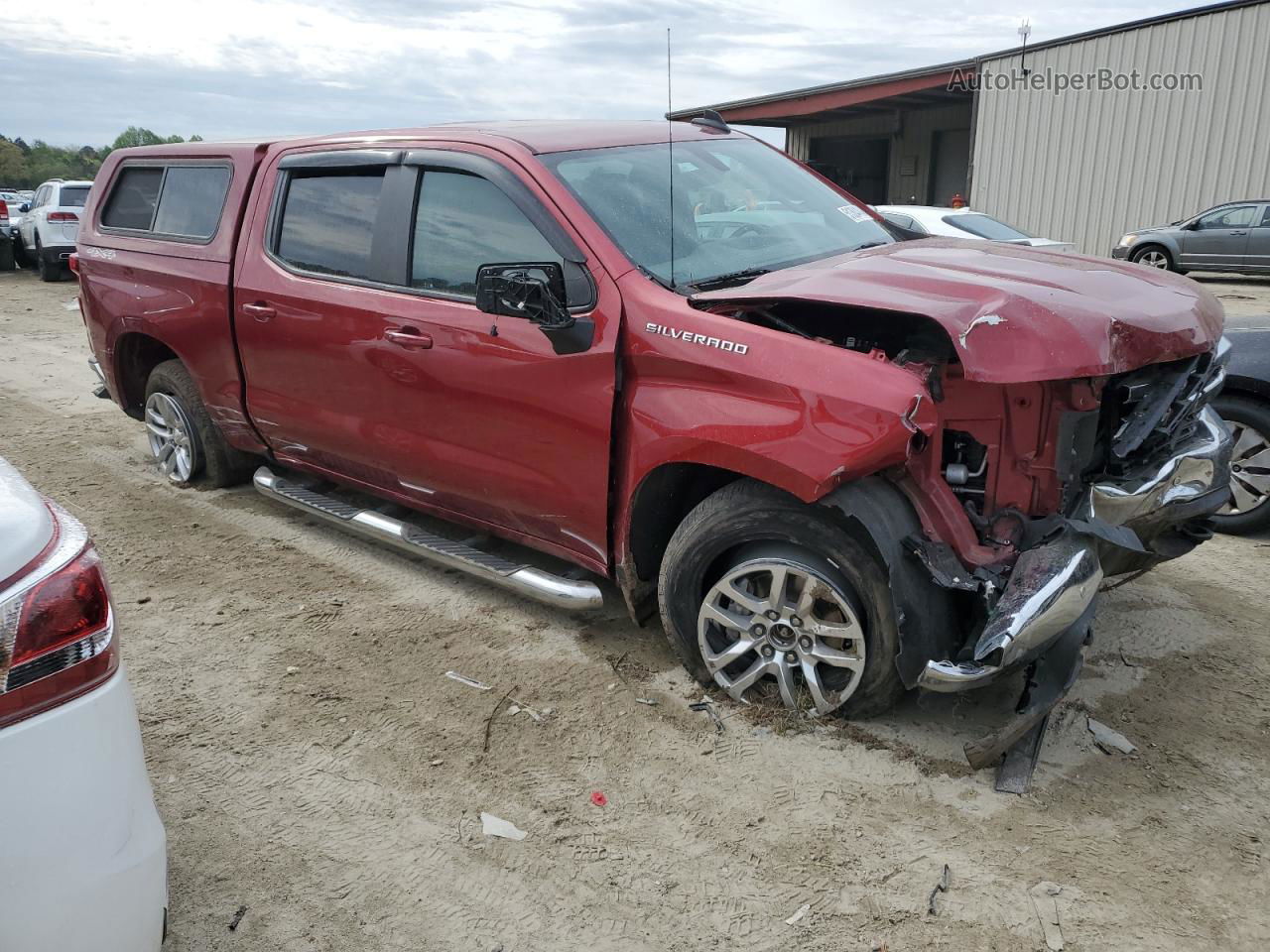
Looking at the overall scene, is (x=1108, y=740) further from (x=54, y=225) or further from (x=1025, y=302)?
(x=54, y=225)

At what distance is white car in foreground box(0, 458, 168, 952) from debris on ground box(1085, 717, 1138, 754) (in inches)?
106

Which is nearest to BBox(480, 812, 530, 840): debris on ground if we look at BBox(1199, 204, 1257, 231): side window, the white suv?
BBox(1199, 204, 1257, 231): side window

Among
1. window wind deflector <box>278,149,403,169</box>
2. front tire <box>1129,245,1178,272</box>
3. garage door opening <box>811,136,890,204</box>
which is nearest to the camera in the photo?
window wind deflector <box>278,149,403,169</box>

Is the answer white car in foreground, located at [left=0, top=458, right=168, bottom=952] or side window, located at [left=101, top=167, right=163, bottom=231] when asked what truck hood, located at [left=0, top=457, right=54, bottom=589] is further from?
side window, located at [left=101, top=167, right=163, bottom=231]

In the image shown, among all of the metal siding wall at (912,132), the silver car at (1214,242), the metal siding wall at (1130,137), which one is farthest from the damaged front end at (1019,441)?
the metal siding wall at (912,132)

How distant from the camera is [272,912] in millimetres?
2520

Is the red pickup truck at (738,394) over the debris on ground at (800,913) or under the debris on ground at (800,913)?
over

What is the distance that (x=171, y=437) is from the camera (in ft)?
18.9

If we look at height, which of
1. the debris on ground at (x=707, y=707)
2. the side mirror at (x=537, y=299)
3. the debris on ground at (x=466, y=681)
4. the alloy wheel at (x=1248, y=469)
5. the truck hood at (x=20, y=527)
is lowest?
the debris on ground at (x=466, y=681)

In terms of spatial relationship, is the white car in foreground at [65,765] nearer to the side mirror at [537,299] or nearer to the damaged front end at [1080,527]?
the side mirror at [537,299]

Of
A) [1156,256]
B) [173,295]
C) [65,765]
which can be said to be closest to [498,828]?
[65,765]

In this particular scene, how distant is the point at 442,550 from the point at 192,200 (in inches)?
100

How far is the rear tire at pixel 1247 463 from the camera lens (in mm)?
4594

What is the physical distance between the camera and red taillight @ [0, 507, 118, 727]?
1673mm
